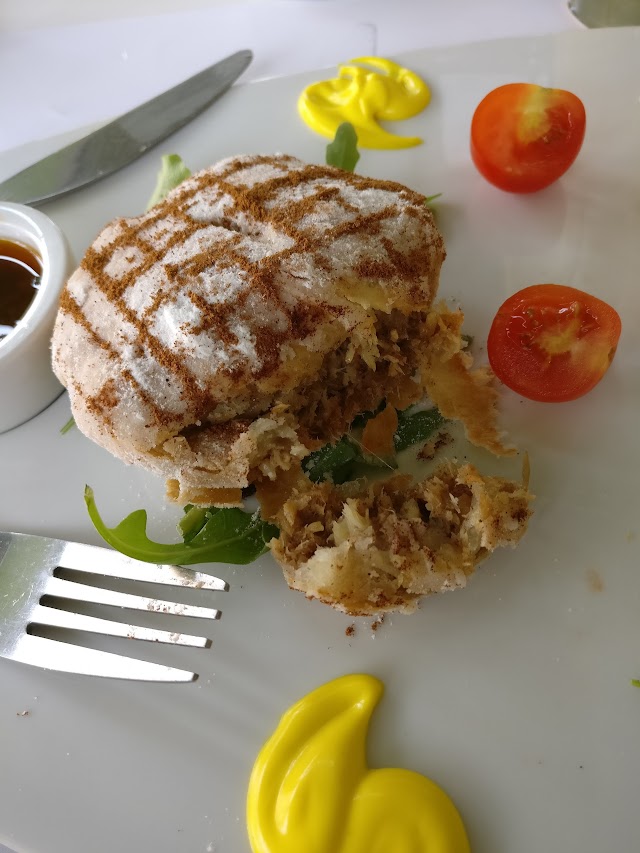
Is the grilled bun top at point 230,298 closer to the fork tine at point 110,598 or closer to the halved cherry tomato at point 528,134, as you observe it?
the fork tine at point 110,598

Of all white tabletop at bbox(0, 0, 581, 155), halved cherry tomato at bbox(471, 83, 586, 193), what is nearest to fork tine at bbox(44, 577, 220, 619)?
Result: halved cherry tomato at bbox(471, 83, 586, 193)

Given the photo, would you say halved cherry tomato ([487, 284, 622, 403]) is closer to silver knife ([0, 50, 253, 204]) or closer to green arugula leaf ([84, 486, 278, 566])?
green arugula leaf ([84, 486, 278, 566])

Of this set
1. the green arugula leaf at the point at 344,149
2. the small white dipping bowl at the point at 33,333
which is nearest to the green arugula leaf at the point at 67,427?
the small white dipping bowl at the point at 33,333

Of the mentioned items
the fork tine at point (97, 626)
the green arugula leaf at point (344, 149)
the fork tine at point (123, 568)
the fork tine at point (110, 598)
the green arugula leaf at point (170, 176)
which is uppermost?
the green arugula leaf at point (344, 149)

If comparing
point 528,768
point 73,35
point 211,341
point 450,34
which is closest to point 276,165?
point 211,341

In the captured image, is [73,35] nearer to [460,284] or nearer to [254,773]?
[460,284]

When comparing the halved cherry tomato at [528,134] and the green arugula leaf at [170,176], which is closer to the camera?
the halved cherry tomato at [528,134]
